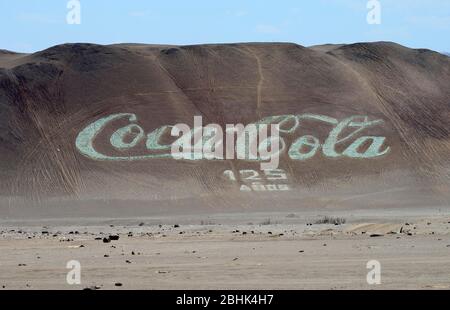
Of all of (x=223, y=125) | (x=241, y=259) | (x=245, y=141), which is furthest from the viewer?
(x=223, y=125)

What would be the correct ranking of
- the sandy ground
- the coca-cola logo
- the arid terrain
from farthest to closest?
the coca-cola logo → the arid terrain → the sandy ground

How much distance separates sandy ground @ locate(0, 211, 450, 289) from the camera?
17.5 meters

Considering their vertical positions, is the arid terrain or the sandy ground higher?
the arid terrain

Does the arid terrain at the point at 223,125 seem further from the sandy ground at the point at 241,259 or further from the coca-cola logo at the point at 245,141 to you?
the sandy ground at the point at 241,259

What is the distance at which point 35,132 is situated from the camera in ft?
206

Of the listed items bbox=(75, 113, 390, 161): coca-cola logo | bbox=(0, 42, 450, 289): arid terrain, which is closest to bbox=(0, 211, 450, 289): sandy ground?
bbox=(0, 42, 450, 289): arid terrain

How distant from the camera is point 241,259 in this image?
22297 millimetres

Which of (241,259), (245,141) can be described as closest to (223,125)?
(245,141)

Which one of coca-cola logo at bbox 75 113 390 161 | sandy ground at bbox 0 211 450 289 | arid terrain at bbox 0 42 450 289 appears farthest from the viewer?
coca-cola logo at bbox 75 113 390 161

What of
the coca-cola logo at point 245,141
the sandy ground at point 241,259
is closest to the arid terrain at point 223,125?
the coca-cola logo at point 245,141

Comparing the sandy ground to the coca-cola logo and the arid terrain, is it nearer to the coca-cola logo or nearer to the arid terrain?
the arid terrain

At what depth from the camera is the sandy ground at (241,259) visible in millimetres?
17531

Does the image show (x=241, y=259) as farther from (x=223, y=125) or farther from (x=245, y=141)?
(x=223, y=125)
